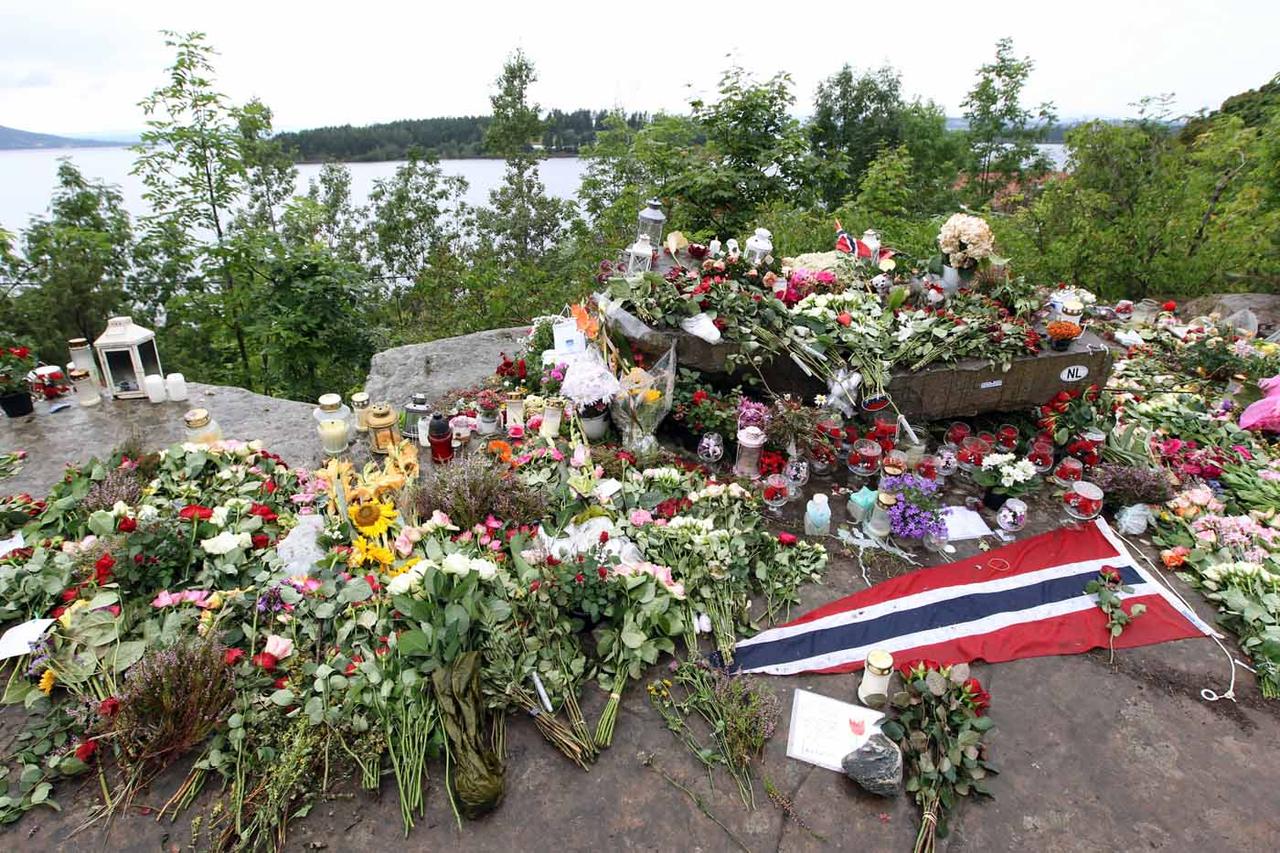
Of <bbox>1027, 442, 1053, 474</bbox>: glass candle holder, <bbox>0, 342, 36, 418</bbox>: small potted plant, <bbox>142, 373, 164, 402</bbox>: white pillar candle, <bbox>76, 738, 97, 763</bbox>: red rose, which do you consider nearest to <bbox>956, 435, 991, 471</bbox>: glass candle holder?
<bbox>1027, 442, 1053, 474</bbox>: glass candle holder

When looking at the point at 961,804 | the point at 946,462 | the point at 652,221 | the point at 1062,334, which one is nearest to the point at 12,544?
the point at 961,804

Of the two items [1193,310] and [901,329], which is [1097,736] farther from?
[1193,310]

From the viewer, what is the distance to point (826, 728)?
9.97ft

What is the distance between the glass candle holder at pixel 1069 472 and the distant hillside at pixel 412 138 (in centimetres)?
1422

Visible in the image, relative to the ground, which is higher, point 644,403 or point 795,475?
point 644,403

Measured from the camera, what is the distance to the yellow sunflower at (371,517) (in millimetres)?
3645

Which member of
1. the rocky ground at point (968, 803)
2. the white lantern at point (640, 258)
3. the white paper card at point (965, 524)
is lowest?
the rocky ground at point (968, 803)

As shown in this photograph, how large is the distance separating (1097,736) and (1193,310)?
9552 mm

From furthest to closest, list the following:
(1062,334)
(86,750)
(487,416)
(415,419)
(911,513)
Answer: (1062,334), (487,416), (415,419), (911,513), (86,750)

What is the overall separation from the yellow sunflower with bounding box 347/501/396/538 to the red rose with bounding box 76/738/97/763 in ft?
4.73

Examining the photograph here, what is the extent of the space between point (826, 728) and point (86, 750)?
3339 millimetres

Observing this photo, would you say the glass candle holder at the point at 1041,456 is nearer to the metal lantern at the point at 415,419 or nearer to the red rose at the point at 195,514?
the metal lantern at the point at 415,419

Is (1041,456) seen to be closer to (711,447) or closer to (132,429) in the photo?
(711,447)

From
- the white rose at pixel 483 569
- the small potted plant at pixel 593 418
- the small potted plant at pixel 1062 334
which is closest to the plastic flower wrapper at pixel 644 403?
the small potted plant at pixel 593 418
